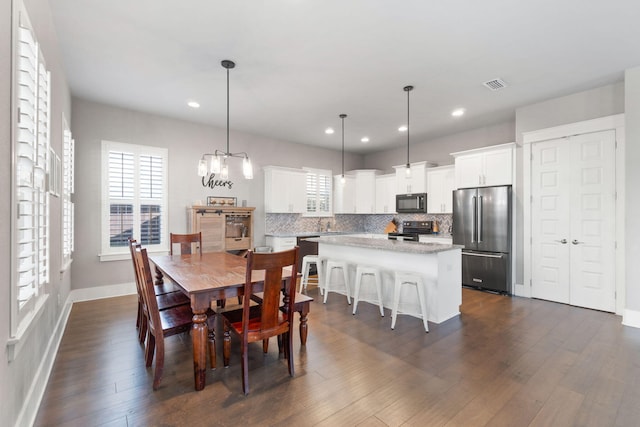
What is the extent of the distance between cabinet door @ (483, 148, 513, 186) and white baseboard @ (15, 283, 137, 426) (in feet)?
19.1

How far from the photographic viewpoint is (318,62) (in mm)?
3238

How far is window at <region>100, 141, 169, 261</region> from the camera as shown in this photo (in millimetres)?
4539

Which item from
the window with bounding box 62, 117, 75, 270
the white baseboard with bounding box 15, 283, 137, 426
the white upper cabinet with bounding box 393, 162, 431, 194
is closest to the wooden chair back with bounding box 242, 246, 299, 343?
the white baseboard with bounding box 15, 283, 137, 426

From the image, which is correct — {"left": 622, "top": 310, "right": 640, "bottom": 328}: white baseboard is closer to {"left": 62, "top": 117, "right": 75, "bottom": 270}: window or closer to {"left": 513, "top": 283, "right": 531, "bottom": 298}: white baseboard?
{"left": 513, "top": 283, "right": 531, "bottom": 298}: white baseboard

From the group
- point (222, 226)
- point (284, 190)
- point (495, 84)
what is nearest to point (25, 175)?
point (222, 226)

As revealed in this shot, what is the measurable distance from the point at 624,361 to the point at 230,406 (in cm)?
329

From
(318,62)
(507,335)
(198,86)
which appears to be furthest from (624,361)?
(198,86)

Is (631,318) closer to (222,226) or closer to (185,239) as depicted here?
(185,239)

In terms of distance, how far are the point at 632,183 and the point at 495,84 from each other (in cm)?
191

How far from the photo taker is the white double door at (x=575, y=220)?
12.7 feet

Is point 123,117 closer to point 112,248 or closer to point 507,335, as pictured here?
point 112,248

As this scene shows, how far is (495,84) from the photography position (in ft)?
12.3

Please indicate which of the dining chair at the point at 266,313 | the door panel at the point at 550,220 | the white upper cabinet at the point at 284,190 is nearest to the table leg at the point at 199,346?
the dining chair at the point at 266,313

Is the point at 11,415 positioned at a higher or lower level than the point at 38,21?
lower
